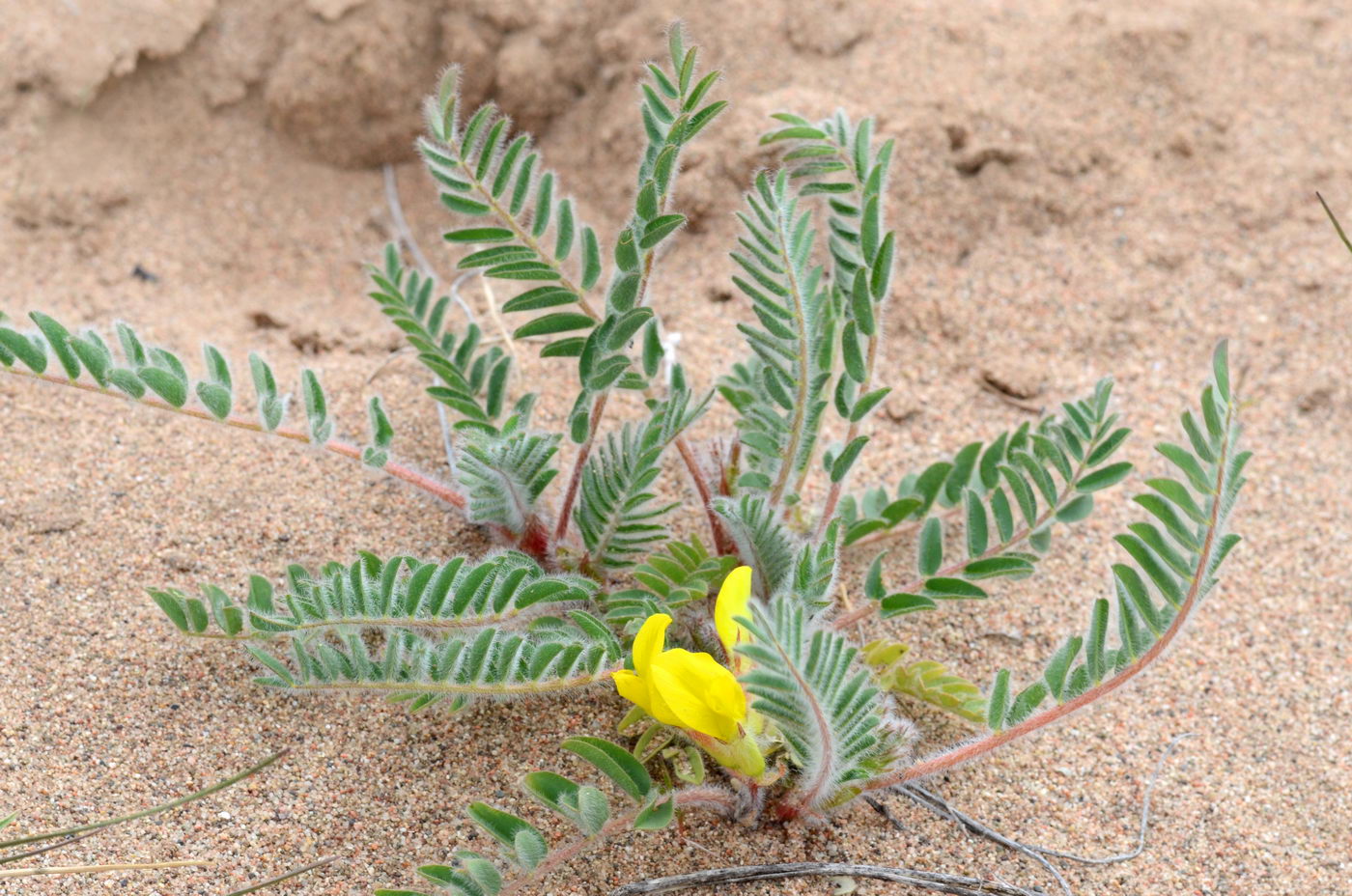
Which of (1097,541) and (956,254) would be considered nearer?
(1097,541)

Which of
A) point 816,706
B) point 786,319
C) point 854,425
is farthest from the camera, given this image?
point 854,425

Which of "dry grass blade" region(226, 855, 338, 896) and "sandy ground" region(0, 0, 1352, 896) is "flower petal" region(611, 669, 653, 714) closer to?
"sandy ground" region(0, 0, 1352, 896)

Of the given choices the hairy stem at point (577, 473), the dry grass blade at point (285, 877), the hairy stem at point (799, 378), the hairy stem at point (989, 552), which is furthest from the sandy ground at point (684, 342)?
the hairy stem at point (799, 378)

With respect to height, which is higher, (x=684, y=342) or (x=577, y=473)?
(x=684, y=342)

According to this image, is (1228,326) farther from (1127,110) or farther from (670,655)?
(670,655)

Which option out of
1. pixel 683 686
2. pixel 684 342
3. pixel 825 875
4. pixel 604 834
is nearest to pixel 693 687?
pixel 683 686

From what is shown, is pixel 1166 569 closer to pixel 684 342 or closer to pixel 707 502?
pixel 707 502

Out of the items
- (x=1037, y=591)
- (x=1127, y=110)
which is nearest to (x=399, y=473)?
(x=1037, y=591)
